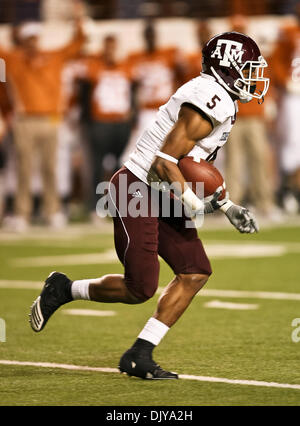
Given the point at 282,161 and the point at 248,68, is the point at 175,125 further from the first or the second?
the point at 282,161

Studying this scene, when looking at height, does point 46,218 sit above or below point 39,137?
below

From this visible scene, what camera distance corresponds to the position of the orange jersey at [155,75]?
1230cm

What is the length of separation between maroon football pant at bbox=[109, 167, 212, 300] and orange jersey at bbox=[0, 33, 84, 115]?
→ 682cm

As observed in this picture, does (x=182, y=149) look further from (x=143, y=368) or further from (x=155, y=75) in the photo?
(x=155, y=75)

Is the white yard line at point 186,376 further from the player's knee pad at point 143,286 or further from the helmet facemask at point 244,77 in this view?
the helmet facemask at point 244,77

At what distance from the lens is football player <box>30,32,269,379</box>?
15.9ft

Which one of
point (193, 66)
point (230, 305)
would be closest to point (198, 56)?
point (193, 66)

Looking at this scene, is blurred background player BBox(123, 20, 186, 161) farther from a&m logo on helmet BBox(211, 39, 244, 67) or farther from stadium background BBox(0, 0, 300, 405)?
a&m logo on helmet BBox(211, 39, 244, 67)

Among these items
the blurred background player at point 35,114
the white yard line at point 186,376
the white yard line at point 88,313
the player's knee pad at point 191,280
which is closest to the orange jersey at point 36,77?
the blurred background player at point 35,114

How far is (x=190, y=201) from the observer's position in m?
4.85

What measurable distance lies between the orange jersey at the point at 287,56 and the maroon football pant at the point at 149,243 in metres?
7.30

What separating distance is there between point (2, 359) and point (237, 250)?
4847 mm

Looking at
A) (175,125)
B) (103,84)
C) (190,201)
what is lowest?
(190,201)
